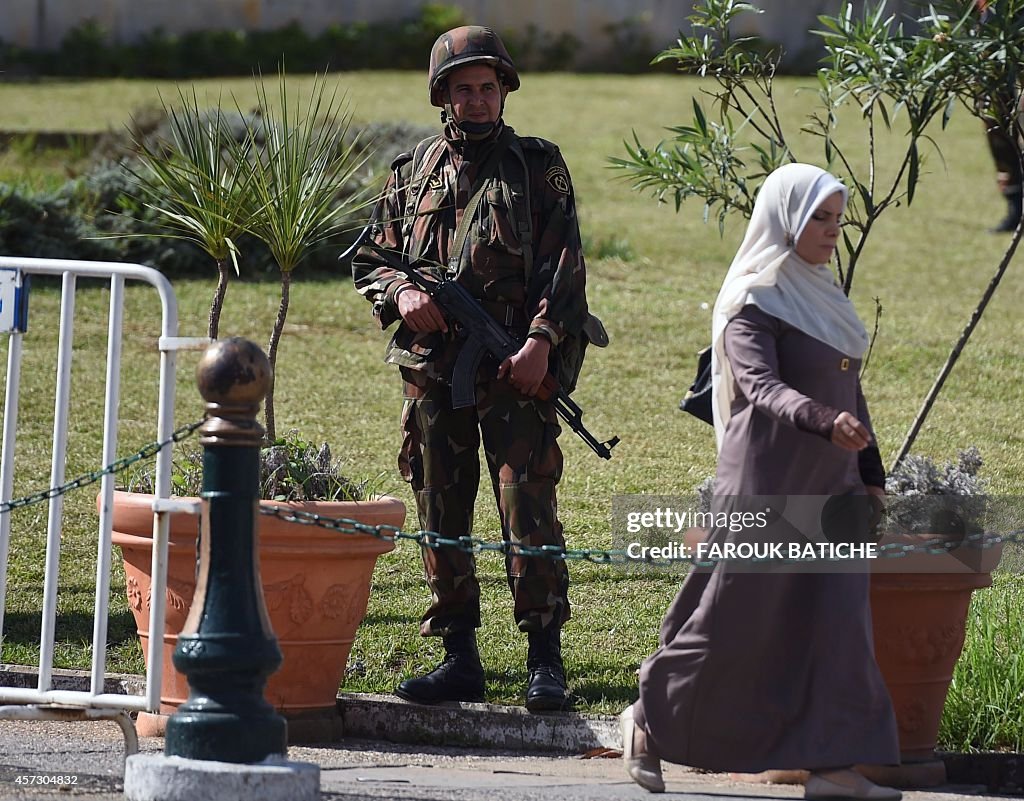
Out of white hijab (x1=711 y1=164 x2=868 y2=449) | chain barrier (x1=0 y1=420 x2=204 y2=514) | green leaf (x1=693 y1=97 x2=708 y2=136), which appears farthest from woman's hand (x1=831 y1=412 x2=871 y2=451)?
green leaf (x1=693 y1=97 x2=708 y2=136)

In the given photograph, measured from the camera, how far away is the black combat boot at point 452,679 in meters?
5.16

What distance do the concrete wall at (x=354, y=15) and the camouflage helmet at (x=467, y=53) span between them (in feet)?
76.7

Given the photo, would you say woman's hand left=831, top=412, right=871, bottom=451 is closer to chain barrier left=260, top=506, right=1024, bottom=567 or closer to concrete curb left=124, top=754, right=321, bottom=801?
chain barrier left=260, top=506, right=1024, bottom=567

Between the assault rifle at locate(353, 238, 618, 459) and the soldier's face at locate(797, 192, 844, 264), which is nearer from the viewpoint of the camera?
the soldier's face at locate(797, 192, 844, 264)

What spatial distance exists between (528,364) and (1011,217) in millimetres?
12185

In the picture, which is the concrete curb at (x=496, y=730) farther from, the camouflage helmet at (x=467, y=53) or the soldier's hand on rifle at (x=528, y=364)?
the camouflage helmet at (x=467, y=53)

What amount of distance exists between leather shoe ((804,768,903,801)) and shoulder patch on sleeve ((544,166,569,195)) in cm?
207

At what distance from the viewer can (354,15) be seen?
2927 centimetres

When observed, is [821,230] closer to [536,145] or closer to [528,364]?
[528,364]

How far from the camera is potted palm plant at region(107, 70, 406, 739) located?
15.8 feet

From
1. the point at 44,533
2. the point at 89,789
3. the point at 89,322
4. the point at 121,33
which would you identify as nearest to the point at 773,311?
the point at 89,789

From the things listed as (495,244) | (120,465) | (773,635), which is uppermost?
(495,244)

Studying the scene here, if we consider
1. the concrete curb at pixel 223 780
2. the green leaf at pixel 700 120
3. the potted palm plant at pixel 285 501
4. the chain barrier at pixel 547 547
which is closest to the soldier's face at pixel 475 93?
the potted palm plant at pixel 285 501

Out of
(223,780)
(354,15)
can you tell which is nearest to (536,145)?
(223,780)
